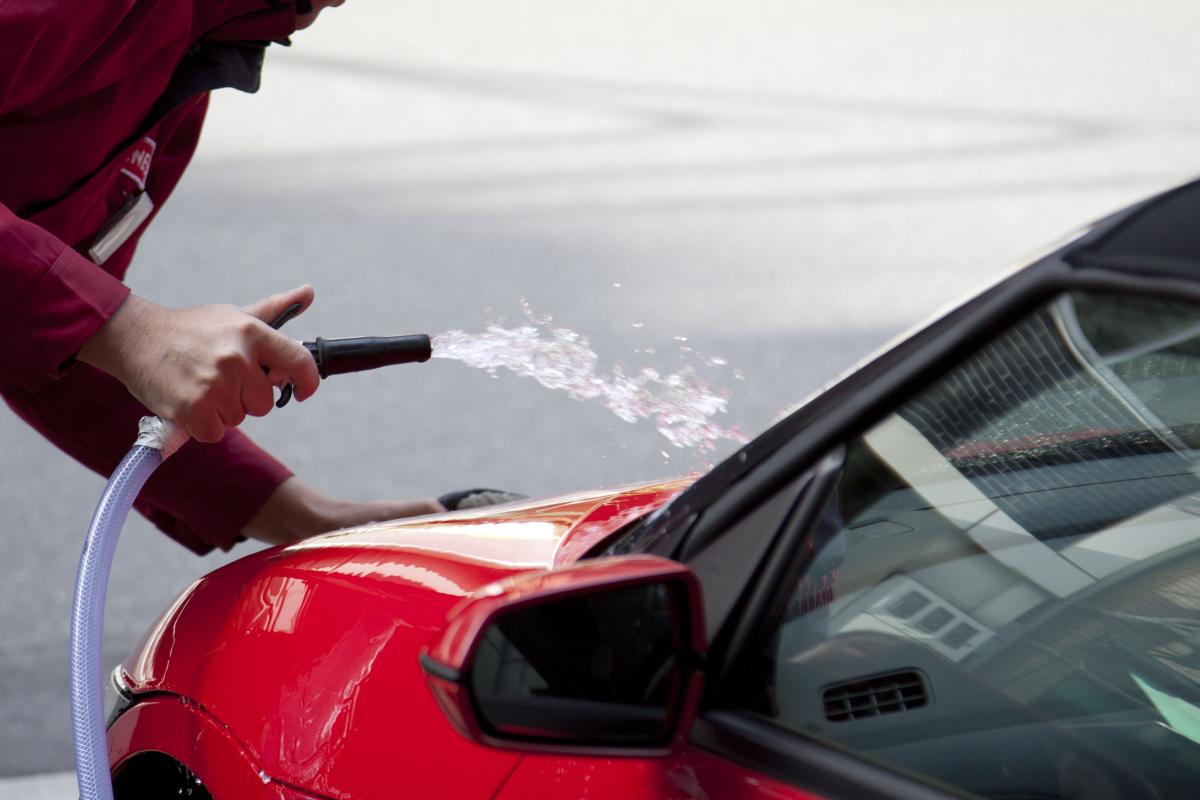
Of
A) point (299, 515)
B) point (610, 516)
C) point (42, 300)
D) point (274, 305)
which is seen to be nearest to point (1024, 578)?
point (610, 516)

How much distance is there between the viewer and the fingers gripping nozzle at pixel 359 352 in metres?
1.64

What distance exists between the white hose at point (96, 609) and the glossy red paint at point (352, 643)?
0.24 feet

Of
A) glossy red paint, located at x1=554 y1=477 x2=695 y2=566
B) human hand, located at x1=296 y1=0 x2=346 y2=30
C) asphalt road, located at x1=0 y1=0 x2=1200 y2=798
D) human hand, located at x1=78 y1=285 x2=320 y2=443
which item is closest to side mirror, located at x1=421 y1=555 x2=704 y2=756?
glossy red paint, located at x1=554 y1=477 x2=695 y2=566

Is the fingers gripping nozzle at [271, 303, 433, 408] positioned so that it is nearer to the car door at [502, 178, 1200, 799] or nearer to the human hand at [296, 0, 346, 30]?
the human hand at [296, 0, 346, 30]

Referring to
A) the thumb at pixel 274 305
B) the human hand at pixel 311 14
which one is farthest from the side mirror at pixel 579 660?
the human hand at pixel 311 14

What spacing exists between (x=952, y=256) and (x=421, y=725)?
13.9 ft

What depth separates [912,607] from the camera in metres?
1.15

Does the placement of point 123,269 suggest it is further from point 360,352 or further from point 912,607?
point 912,607

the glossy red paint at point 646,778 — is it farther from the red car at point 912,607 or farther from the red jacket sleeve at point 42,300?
the red jacket sleeve at point 42,300

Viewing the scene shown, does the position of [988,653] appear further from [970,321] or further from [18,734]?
[18,734]

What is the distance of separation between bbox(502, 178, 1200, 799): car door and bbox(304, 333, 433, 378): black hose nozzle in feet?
1.92

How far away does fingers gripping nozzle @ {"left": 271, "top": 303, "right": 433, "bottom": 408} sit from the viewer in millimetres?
1642

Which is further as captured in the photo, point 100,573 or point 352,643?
point 100,573

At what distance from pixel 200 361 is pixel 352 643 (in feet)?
1.30
